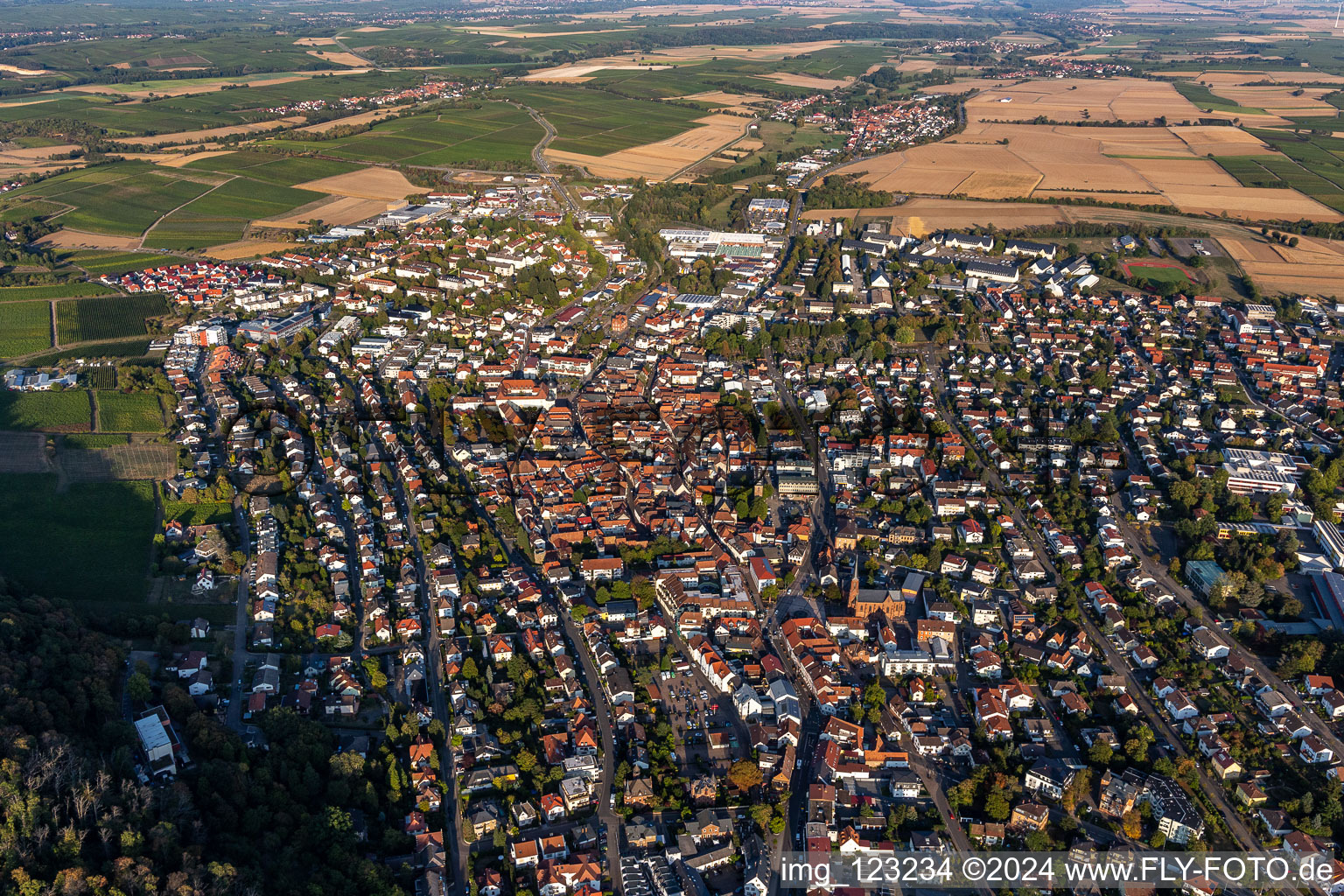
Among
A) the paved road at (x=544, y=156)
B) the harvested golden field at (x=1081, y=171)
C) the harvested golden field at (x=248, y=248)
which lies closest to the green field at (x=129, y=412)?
the harvested golden field at (x=248, y=248)

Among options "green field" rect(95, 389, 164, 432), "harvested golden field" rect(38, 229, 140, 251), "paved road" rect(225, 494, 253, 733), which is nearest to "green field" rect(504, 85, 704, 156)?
"harvested golden field" rect(38, 229, 140, 251)

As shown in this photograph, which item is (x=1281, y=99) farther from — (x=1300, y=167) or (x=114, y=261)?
(x=114, y=261)

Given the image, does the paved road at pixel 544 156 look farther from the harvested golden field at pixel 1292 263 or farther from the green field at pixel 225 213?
the harvested golden field at pixel 1292 263

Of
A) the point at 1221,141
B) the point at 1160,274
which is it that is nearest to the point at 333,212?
the point at 1160,274

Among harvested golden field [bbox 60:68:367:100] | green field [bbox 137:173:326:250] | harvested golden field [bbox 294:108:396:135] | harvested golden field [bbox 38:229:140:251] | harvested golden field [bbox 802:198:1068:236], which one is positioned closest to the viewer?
harvested golden field [bbox 38:229:140:251]

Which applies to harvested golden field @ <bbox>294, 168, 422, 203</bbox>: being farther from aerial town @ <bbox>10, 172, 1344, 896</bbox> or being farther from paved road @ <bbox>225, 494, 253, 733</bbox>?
paved road @ <bbox>225, 494, 253, 733</bbox>

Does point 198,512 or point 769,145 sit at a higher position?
point 769,145
